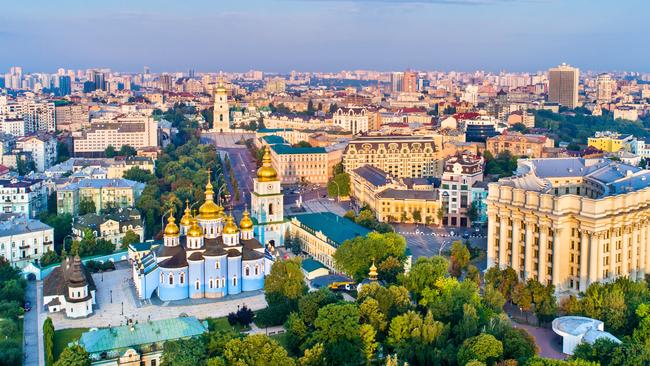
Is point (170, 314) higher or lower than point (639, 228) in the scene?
lower

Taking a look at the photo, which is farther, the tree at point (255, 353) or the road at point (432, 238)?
the road at point (432, 238)

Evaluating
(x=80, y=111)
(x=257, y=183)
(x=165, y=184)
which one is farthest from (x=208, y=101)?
(x=257, y=183)

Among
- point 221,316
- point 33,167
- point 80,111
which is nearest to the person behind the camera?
point 221,316

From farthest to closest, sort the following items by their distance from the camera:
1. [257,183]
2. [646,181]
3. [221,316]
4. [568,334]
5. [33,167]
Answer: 1. [33,167]
2. [257,183]
3. [646,181]
4. [221,316]
5. [568,334]

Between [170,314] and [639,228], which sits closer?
[170,314]

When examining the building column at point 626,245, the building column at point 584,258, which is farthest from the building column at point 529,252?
the building column at point 626,245

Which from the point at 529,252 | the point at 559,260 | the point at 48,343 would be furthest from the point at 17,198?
the point at 559,260

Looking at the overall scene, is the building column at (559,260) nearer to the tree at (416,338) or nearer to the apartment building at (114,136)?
the tree at (416,338)

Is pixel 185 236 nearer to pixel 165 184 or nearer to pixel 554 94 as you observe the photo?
pixel 165 184
